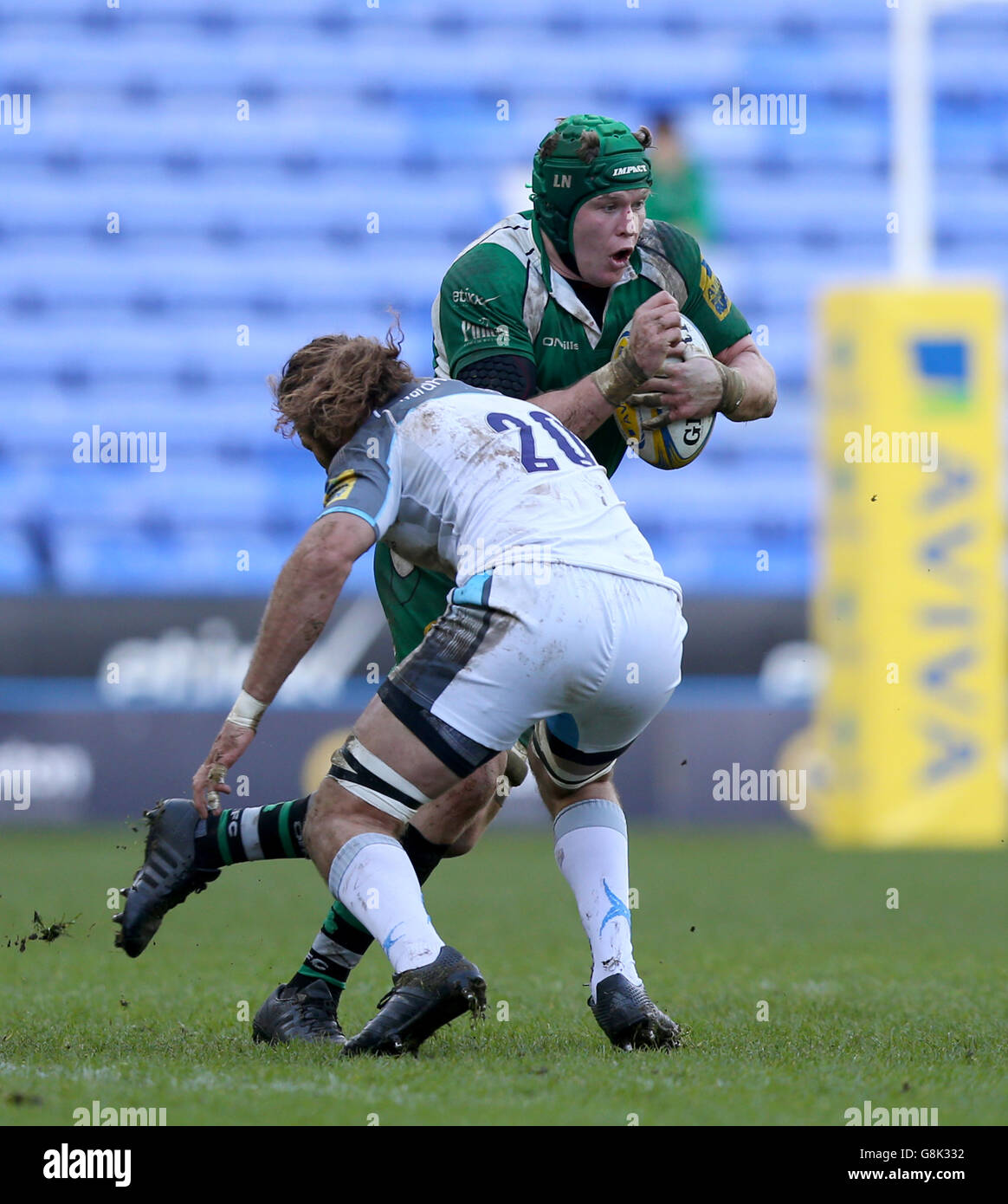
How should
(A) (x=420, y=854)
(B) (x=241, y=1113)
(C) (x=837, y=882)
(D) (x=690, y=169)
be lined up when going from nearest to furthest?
(B) (x=241, y=1113) → (A) (x=420, y=854) → (C) (x=837, y=882) → (D) (x=690, y=169)

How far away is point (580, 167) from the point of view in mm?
4168

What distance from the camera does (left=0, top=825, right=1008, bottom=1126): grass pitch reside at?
3.21 m

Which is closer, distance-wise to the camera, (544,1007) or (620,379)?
A: (620,379)

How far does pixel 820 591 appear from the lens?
13.8 metres

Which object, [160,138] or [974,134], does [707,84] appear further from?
[160,138]

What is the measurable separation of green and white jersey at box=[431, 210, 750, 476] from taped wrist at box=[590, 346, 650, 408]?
0.70ft

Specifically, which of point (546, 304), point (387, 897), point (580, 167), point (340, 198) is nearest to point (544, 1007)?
point (387, 897)

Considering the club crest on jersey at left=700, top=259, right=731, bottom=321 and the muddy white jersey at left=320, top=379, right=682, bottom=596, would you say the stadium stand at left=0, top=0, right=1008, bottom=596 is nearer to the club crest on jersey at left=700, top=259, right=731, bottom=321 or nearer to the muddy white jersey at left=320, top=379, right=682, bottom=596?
the club crest on jersey at left=700, top=259, right=731, bottom=321

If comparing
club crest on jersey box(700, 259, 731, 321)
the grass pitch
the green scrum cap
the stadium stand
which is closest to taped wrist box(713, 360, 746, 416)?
club crest on jersey box(700, 259, 731, 321)

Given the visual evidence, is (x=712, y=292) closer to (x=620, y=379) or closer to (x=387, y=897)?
(x=620, y=379)

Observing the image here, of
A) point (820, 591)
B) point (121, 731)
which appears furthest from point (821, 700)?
point (121, 731)

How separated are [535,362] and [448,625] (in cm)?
95

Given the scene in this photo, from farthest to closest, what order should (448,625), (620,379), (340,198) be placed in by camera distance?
1. (340,198)
2. (620,379)
3. (448,625)

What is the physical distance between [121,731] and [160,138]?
7.88 meters
